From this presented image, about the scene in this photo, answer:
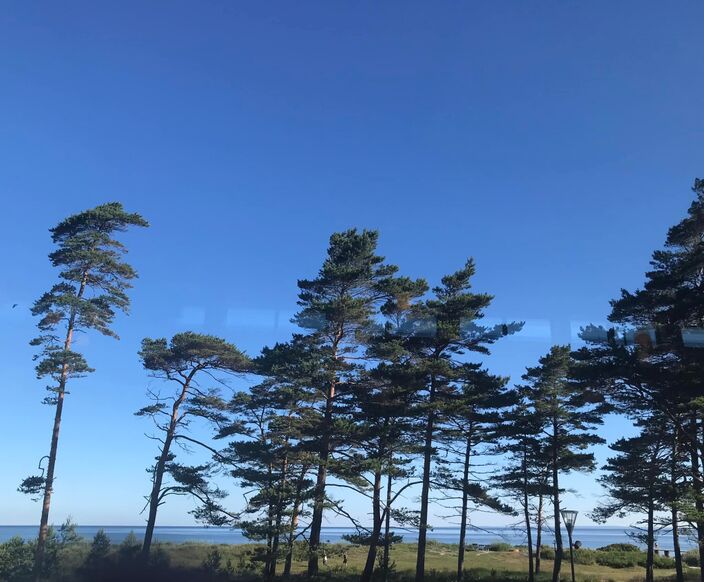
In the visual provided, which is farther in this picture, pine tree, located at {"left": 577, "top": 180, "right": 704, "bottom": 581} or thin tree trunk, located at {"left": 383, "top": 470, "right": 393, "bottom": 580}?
thin tree trunk, located at {"left": 383, "top": 470, "right": 393, "bottom": 580}

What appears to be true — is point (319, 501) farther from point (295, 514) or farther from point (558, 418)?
point (558, 418)

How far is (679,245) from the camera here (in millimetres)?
21156

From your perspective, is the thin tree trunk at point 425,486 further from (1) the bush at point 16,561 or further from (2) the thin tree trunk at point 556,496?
(1) the bush at point 16,561

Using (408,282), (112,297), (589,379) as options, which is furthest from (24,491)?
(589,379)

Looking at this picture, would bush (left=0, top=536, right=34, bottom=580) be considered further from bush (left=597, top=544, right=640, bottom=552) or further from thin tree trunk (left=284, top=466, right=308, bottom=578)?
bush (left=597, top=544, right=640, bottom=552)

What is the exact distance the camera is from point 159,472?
24781mm

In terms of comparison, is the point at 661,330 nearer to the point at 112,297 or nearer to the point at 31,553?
the point at 112,297

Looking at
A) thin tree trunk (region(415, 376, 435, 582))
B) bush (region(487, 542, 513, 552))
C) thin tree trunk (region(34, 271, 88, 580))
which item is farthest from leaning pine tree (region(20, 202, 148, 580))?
bush (region(487, 542, 513, 552))

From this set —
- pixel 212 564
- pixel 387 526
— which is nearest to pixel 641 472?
pixel 387 526

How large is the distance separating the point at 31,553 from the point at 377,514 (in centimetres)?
1437

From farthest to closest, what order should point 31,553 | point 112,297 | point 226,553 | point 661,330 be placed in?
point 226,553
point 112,297
point 31,553
point 661,330

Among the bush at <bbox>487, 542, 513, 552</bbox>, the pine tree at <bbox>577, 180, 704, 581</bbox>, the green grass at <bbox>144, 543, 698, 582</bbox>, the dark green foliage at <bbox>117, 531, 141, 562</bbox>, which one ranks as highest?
the pine tree at <bbox>577, 180, 704, 581</bbox>

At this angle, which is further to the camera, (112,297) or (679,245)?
(112,297)

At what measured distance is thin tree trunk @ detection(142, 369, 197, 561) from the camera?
2425 cm
